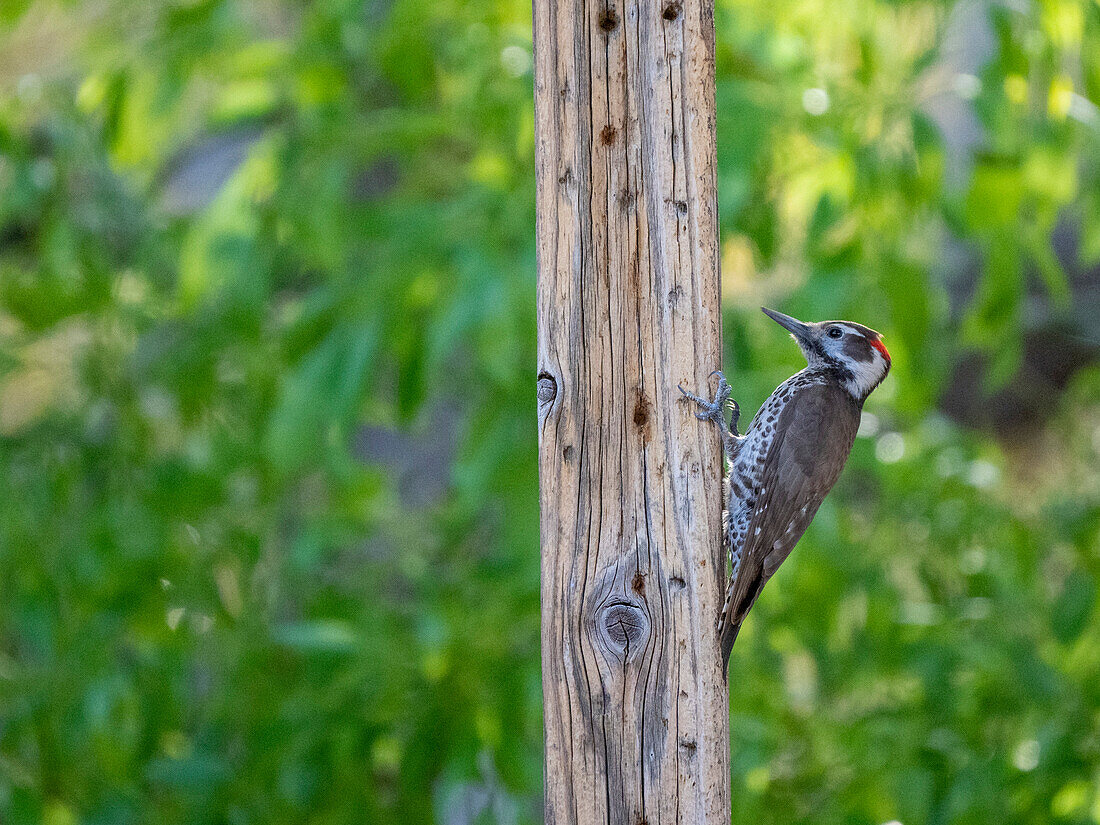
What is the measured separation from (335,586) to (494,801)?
1.10 meters

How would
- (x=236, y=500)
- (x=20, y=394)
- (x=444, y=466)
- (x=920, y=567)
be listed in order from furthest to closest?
(x=20, y=394)
(x=444, y=466)
(x=236, y=500)
(x=920, y=567)

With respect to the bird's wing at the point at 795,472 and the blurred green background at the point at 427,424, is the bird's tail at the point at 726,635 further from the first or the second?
the blurred green background at the point at 427,424

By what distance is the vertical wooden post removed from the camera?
150 centimetres

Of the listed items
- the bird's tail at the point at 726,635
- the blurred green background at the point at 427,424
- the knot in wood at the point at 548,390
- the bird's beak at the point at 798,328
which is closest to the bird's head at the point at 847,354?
the bird's beak at the point at 798,328

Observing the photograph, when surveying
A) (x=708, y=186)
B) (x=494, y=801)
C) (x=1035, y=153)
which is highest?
(x=1035, y=153)

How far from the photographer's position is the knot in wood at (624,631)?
4.98ft

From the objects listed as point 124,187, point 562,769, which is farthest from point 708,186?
point 124,187

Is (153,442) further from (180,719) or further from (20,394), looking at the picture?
(20,394)

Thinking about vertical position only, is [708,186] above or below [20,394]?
below

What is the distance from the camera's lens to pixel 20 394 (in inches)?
256

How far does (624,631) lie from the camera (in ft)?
4.99

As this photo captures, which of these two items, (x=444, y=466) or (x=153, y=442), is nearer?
(x=153, y=442)

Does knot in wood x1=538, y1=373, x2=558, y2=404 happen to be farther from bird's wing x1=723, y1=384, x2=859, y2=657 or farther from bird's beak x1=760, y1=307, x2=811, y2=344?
bird's beak x1=760, y1=307, x2=811, y2=344

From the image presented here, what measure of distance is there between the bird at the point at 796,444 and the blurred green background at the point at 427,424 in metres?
0.61
